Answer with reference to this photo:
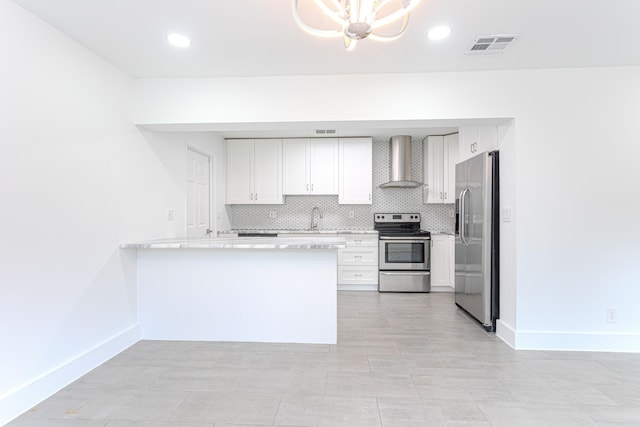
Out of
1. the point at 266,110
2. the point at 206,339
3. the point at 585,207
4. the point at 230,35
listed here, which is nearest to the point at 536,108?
the point at 585,207

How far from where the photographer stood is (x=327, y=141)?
5137mm

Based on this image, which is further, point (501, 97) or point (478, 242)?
point (478, 242)

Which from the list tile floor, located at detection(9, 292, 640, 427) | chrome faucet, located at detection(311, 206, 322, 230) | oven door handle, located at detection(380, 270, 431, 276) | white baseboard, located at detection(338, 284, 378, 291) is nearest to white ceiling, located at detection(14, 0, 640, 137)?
tile floor, located at detection(9, 292, 640, 427)

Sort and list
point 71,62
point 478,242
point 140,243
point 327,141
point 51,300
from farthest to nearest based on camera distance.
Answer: point 327,141
point 478,242
point 140,243
point 71,62
point 51,300

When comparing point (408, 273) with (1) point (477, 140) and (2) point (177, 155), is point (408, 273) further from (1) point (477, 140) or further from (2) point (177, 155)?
(2) point (177, 155)

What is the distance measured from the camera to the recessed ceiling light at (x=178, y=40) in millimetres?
2209

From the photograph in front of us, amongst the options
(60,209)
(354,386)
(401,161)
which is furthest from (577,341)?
(60,209)

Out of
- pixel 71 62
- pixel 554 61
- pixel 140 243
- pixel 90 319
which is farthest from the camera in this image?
pixel 140 243

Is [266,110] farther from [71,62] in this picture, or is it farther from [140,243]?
[140,243]

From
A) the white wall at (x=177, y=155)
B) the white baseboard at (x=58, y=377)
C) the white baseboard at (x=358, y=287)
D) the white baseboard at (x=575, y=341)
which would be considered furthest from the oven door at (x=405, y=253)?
the white baseboard at (x=58, y=377)

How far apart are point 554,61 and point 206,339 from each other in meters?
3.77

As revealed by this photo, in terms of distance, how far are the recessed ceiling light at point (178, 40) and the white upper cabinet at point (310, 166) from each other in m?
2.90

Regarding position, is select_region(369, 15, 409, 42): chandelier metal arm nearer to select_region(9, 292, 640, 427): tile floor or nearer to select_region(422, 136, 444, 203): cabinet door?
select_region(9, 292, 640, 427): tile floor

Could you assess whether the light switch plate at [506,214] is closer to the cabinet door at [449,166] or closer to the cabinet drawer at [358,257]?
the cabinet door at [449,166]
